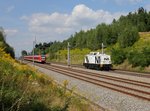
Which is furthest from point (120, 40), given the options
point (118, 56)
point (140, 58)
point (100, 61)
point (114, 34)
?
point (140, 58)

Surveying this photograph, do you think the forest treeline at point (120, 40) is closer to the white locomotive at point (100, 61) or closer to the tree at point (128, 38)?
the tree at point (128, 38)

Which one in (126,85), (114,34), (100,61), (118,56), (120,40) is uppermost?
(114,34)

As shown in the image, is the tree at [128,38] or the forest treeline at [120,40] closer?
the forest treeline at [120,40]

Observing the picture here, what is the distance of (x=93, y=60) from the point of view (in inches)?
2142

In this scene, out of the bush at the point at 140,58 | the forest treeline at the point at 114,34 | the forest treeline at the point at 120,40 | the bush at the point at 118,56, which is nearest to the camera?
the bush at the point at 140,58

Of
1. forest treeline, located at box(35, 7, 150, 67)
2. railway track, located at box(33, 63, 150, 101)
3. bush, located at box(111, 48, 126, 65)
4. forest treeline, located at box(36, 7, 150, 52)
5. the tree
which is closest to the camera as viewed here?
railway track, located at box(33, 63, 150, 101)

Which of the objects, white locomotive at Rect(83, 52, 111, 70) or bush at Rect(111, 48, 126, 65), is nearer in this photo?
white locomotive at Rect(83, 52, 111, 70)

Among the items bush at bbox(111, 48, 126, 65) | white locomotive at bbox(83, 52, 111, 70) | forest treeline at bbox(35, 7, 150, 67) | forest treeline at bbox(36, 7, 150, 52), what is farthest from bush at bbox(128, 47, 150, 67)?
forest treeline at bbox(36, 7, 150, 52)

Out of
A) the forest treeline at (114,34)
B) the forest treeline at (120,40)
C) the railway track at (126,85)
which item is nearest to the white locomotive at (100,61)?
the forest treeline at (120,40)

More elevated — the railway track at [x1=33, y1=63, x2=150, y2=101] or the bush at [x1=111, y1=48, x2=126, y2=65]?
the bush at [x1=111, y1=48, x2=126, y2=65]

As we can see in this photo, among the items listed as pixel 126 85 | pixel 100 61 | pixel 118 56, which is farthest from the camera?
pixel 118 56

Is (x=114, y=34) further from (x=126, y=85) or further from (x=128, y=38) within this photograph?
(x=126, y=85)

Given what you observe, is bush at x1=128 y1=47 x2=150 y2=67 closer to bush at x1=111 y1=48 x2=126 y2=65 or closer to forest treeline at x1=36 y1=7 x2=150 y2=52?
→ bush at x1=111 y1=48 x2=126 y2=65

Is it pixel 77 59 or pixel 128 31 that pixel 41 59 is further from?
pixel 128 31
